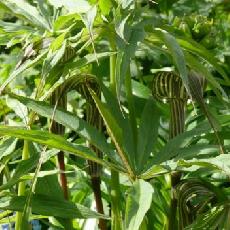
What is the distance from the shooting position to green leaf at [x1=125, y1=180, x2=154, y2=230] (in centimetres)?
76

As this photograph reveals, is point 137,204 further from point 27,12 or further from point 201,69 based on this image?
point 27,12

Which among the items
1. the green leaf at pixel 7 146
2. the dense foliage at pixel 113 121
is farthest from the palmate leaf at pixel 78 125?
the green leaf at pixel 7 146

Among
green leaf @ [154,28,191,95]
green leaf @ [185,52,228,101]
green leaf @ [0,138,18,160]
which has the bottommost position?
green leaf @ [0,138,18,160]

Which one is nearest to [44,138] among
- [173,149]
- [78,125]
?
[78,125]

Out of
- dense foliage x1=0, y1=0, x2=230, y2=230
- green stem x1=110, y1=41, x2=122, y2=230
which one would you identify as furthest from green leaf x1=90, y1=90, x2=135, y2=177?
green stem x1=110, y1=41, x2=122, y2=230

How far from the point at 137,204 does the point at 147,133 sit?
21cm

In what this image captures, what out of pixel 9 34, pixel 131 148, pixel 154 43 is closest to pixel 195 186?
pixel 131 148

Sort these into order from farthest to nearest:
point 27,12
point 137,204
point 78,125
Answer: point 27,12
point 78,125
point 137,204

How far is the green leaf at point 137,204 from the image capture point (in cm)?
76

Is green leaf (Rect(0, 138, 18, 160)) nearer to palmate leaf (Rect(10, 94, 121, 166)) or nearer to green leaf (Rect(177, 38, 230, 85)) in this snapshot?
palmate leaf (Rect(10, 94, 121, 166))

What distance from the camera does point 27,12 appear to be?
101 cm

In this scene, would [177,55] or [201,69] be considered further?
[201,69]

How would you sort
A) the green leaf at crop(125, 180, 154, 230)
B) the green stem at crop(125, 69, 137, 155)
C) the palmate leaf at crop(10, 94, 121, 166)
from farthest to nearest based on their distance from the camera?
the green stem at crop(125, 69, 137, 155), the palmate leaf at crop(10, 94, 121, 166), the green leaf at crop(125, 180, 154, 230)

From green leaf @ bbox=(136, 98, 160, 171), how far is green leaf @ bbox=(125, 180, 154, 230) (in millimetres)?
81
